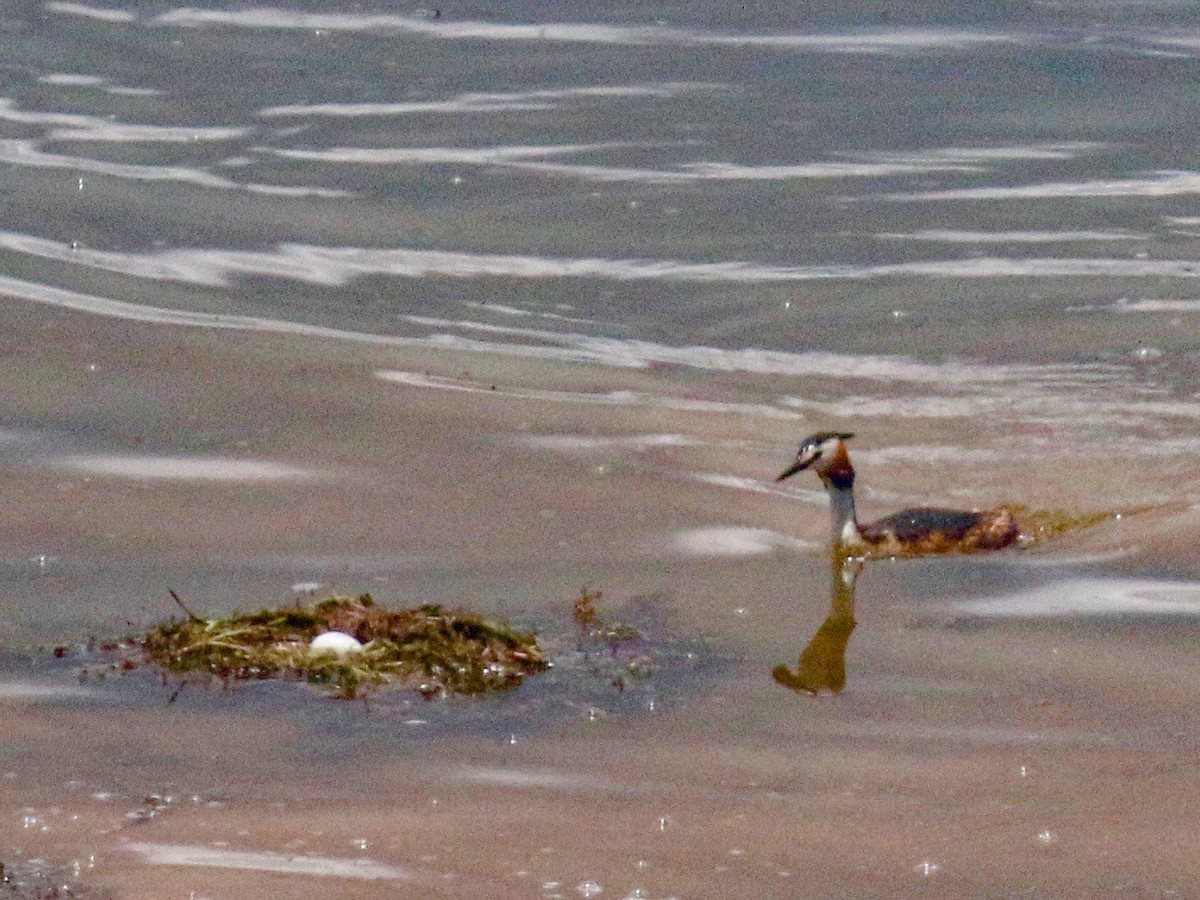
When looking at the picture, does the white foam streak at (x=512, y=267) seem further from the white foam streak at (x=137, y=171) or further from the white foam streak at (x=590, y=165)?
the white foam streak at (x=590, y=165)

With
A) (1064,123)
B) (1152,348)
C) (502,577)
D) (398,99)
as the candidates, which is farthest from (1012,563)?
(398,99)

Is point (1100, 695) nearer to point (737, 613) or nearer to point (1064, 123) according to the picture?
point (737, 613)

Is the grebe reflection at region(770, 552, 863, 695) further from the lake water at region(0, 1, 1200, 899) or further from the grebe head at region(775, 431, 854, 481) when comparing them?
the grebe head at region(775, 431, 854, 481)

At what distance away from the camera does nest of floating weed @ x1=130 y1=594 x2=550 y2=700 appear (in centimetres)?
735

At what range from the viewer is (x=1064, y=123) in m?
16.8

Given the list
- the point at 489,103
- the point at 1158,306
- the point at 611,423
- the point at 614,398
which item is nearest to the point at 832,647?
the point at 611,423

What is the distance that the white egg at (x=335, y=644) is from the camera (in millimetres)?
7398

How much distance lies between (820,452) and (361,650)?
9.14 ft

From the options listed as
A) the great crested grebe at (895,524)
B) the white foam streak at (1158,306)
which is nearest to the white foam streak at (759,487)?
the great crested grebe at (895,524)

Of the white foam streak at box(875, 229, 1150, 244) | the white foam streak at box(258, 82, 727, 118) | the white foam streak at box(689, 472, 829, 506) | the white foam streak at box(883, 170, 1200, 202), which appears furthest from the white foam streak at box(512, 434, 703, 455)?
the white foam streak at box(258, 82, 727, 118)

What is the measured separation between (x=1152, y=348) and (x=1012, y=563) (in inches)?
142

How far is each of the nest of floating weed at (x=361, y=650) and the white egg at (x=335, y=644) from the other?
0.06ft

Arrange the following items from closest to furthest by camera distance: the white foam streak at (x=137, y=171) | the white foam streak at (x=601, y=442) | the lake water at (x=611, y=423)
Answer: the lake water at (x=611, y=423) → the white foam streak at (x=601, y=442) → the white foam streak at (x=137, y=171)

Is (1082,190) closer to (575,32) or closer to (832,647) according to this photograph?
(575,32)
